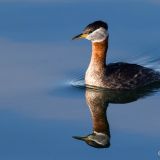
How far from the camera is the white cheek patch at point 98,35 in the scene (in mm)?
17812

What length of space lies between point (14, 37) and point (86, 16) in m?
1.83

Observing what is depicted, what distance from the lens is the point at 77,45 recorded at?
19391 millimetres

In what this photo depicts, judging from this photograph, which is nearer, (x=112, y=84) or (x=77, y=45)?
(x=112, y=84)

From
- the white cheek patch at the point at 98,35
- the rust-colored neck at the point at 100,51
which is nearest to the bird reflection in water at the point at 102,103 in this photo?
the rust-colored neck at the point at 100,51

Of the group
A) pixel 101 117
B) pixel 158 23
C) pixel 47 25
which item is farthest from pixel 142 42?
pixel 101 117

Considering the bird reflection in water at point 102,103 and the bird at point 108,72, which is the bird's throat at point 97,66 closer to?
the bird at point 108,72

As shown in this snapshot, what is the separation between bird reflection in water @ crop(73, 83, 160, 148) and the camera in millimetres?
15047

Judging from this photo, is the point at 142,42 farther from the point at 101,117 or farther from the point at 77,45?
the point at 101,117

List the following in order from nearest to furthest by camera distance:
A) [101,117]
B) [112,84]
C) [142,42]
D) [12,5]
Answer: [101,117] < [112,84] < [142,42] < [12,5]

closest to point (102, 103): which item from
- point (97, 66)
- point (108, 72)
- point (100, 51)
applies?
point (108, 72)

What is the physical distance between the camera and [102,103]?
17.0m

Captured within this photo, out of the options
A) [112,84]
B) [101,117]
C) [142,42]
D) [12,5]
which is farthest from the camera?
[12,5]

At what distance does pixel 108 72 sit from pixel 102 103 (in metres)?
1.09

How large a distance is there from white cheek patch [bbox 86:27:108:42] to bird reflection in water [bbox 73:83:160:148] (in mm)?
1003
